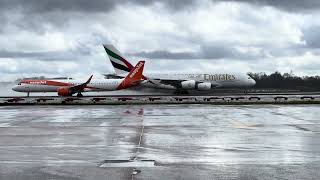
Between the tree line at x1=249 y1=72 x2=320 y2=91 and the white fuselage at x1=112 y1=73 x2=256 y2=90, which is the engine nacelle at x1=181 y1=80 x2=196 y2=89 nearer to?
the white fuselage at x1=112 y1=73 x2=256 y2=90

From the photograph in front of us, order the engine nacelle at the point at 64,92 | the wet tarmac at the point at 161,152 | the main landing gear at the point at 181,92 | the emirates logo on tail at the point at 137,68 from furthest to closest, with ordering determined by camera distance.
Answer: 1. the main landing gear at the point at 181,92
2. the emirates logo on tail at the point at 137,68
3. the engine nacelle at the point at 64,92
4. the wet tarmac at the point at 161,152

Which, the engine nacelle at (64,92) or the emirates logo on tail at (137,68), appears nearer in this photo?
the engine nacelle at (64,92)

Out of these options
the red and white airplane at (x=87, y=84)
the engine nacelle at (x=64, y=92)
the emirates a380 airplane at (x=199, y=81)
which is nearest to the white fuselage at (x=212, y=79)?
the emirates a380 airplane at (x=199, y=81)

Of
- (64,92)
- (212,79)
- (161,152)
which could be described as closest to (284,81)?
(212,79)

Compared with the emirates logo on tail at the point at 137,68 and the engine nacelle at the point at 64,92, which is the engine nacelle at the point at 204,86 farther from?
the engine nacelle at the point at 64,92

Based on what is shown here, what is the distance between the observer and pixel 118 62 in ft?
249

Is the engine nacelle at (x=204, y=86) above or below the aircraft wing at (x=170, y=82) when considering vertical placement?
below

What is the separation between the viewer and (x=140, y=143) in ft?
50.3

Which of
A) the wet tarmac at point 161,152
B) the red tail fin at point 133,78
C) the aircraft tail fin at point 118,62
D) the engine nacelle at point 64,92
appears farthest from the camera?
the aircraft tail fin at point 118,62

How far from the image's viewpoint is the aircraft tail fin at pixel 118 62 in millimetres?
75438

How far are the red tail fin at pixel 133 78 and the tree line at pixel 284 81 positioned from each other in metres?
47.0

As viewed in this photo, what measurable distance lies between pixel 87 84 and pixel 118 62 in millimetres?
11670

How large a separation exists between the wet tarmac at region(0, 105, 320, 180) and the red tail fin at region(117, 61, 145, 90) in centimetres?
4506

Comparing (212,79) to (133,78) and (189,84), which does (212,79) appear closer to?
(189,84)
